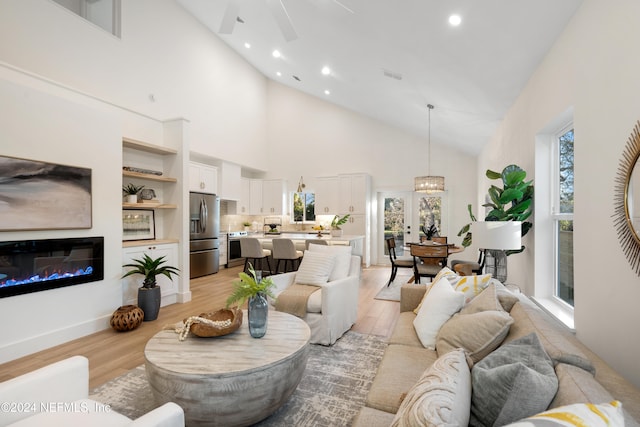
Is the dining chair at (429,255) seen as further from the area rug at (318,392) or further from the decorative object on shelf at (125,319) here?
the decorative object on shelf at (125,319)

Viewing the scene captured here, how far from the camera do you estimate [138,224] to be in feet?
15.3

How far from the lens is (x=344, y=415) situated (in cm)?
193

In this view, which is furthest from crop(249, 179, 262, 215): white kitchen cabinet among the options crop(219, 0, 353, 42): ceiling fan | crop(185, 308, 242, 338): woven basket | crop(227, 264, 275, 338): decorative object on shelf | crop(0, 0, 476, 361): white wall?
crop(227, 264, 275, 338): decorative object on shelf

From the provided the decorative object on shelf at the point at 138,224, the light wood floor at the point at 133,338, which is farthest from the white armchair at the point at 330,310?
the decorative object on shelf at the point at 138,224

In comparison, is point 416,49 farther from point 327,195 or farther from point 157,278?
point 327,195

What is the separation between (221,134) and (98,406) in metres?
6.60

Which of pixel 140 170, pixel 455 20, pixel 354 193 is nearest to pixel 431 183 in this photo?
pixel 354 193

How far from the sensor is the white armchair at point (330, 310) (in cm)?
295

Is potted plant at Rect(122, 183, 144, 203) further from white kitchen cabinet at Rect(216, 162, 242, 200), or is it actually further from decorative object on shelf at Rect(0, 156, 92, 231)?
white kitchen cabinet at Rect(216, 162, 242, 200)

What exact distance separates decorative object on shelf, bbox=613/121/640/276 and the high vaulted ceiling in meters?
1.18

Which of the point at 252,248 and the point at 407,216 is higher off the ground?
the point at 407,216

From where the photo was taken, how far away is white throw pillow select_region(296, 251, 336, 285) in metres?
3.41

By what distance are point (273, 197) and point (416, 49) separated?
238 inches

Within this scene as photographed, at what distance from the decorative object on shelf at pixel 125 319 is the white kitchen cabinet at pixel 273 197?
17.6 ft
